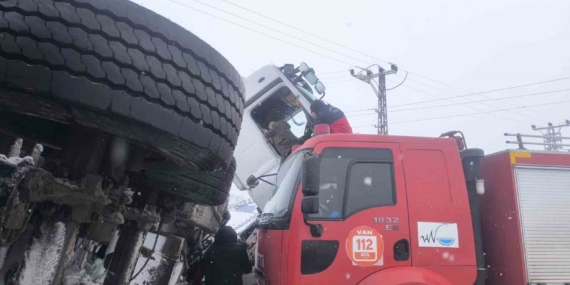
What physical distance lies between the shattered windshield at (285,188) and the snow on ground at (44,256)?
1.92 metres

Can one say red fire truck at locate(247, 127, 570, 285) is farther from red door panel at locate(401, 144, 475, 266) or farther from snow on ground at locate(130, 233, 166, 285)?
snow on ground at locate(130, 233, 166, 285)

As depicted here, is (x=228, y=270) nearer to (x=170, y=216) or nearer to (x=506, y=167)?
(x=170, y=216)

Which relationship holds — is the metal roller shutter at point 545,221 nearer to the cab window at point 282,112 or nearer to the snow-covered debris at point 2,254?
the snow-covered debris at point 2,254

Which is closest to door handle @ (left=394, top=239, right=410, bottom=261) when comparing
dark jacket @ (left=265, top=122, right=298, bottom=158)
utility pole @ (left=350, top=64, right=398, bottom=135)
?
dark jacket @ (left=265, top=122, right=298, bottom=158)

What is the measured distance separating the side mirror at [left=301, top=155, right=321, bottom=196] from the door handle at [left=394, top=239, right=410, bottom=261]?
768 millimetres

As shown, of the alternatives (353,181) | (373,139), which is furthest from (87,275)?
(373,139)

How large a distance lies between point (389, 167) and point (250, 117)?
396 cm

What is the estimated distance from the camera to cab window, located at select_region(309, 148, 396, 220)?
3.31 meters

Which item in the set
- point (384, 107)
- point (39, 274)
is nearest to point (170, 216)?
point (39, 274)

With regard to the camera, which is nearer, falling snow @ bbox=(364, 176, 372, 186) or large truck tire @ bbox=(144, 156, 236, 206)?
large truck tire @ bbox=(144, 156, 236, 206)

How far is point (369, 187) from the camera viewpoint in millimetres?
3375

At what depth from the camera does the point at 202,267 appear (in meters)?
5.40

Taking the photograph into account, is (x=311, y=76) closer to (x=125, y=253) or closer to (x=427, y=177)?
(x=427, y=177)

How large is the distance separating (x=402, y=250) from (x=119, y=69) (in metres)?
2.53
